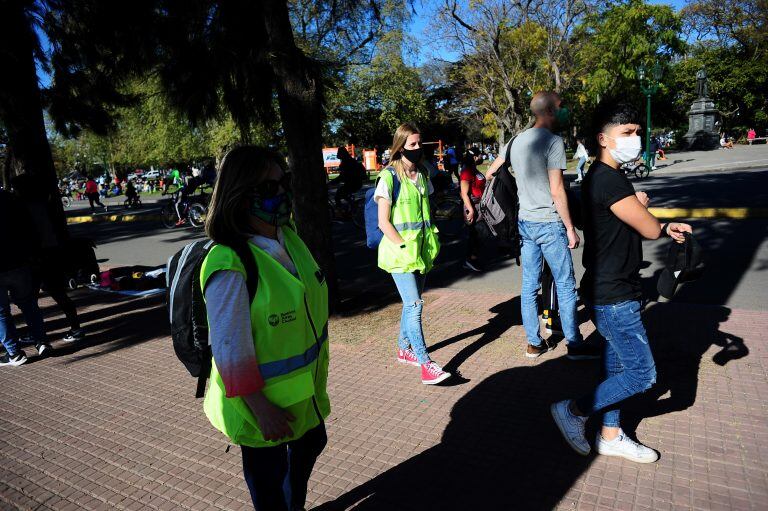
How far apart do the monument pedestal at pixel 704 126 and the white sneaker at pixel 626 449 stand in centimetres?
3720

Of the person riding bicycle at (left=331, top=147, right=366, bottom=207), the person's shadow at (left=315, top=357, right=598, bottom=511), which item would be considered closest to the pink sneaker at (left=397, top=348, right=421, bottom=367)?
the person's shadow at (left=315, top=357, right=598, bottom=511)

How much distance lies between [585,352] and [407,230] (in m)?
1.69

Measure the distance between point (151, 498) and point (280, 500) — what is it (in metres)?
1.34

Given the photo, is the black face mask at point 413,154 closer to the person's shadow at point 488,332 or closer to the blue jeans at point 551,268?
the blue jeans at point 551,268

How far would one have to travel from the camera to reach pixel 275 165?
2119 millimetres

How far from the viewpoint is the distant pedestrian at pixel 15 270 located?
5.19m

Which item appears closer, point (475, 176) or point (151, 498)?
point (151, 498)

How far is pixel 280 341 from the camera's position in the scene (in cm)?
202

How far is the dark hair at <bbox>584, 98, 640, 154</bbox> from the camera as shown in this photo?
2.89 m

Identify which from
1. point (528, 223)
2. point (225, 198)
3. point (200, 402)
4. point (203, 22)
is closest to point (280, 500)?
point (225, 198)

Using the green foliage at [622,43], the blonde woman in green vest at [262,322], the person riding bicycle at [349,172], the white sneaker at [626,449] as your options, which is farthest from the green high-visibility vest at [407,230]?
the green foliage at [622,43]

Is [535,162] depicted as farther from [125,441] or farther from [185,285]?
[125,441]

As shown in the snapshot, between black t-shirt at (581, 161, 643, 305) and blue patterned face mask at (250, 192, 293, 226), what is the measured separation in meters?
1.59

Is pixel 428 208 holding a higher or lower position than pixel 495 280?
higher
